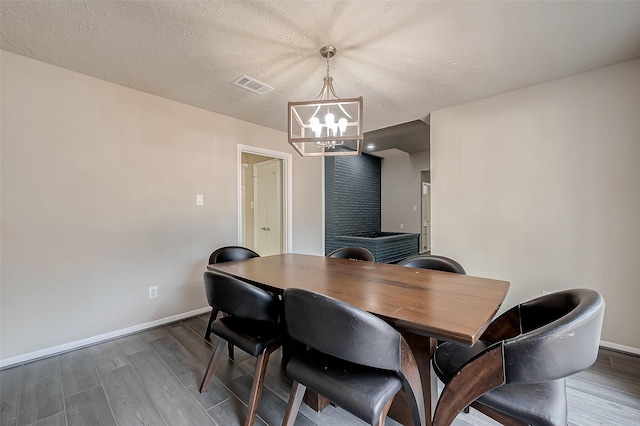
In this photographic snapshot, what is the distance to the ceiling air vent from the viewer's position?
96.0 inches

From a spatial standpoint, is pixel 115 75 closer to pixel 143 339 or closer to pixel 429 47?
pixel 143 339

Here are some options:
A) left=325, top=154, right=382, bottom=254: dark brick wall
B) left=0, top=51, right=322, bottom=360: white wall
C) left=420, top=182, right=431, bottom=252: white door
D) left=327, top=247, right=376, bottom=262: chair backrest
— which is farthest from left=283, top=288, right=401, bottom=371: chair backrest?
left=420, top=182, right=431, bottom=252: white door

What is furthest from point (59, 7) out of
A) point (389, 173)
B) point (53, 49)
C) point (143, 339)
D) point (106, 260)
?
point (389, 173)

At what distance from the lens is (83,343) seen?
234 centimetres

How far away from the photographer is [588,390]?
1.74m

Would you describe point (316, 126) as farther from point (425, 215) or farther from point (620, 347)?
point (425, 215)

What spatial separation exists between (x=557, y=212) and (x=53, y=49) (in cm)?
445

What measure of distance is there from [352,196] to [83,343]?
4.55 meters

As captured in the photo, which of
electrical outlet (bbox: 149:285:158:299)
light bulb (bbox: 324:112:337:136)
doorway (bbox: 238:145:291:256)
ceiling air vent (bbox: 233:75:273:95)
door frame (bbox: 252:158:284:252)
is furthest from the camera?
door frame (bbox: 252:158:284:252)

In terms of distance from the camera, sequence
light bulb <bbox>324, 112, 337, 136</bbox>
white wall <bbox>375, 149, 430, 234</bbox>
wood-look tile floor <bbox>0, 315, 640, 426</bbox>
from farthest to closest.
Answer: white wall <bbox>375, 149, 430, 234</bbox>, light bulb <bbox>324, 112, 337, 136</bbox>, wood-look tile floor <bbox>0, 315, 640, 426</bbox>

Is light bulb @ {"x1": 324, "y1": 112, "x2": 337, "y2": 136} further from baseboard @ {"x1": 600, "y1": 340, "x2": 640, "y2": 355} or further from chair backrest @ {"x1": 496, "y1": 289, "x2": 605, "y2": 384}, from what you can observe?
baseboard @ {"x1": 600, "y1": 340, "x2": 640, "y2": 355}

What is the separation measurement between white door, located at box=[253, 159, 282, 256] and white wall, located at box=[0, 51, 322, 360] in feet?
3.71

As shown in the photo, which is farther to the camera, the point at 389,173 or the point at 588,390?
the point at 389,173

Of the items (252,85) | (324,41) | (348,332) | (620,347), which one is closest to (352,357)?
(348,332)
